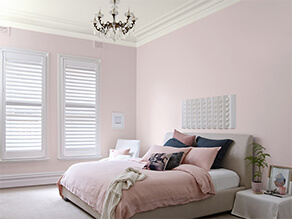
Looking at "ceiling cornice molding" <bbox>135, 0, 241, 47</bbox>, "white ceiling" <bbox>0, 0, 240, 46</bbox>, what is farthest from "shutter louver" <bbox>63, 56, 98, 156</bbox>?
"ceiling cornice molding" <bbox>135, 0, 241, 47</bbox>

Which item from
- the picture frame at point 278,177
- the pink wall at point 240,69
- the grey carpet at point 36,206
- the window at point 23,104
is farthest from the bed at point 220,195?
the window at point 23,104

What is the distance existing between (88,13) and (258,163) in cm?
360

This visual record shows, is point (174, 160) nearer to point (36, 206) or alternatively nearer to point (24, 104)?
point (36, 206)

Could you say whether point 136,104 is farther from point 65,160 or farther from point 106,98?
point 65,160

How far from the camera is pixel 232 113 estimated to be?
4.20 metres

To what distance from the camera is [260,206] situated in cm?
330

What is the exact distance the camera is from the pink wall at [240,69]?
3.62 m

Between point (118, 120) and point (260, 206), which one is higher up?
point (118, 120)

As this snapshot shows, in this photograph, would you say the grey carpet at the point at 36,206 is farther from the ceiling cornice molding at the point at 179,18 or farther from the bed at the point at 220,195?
the ceiling cornice molding at the point at 179,18

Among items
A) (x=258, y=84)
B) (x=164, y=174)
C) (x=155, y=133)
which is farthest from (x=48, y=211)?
(x=258, y=84)

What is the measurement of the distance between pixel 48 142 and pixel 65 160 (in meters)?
0.47

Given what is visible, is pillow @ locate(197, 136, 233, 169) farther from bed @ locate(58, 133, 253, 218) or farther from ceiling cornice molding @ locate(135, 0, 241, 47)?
ceiling cornice molding @ locate(135, 0, 241, 47)

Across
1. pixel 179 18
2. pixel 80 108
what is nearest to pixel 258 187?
pixel 179 18

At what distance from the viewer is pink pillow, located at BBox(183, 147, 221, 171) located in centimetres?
377
